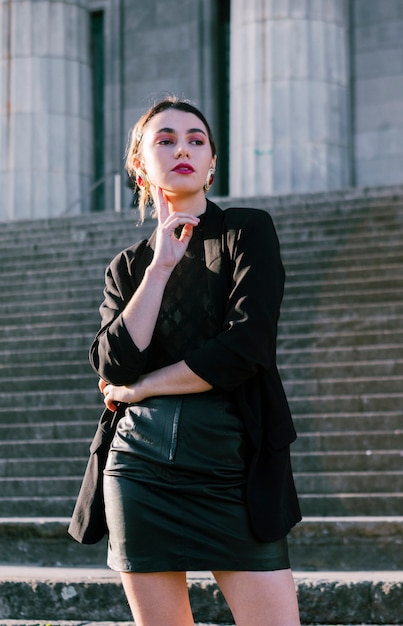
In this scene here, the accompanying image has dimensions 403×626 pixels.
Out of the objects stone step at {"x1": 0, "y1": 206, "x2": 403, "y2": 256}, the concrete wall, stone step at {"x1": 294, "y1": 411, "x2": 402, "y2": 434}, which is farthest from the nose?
the concrete wall

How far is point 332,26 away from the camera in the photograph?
53.1ft

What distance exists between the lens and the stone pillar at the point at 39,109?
694 inches

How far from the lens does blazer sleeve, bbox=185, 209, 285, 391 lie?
263cm

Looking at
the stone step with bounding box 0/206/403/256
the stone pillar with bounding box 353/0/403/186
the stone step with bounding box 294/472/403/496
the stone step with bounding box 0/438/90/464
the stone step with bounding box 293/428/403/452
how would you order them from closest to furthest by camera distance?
the stone step with bounding box 294/472/403/496 → the stone step with bounding box 293/428/403/452 → the stone step with bounding box 0/438/90/464 → the stone step with bounding box 0/206/403/256 → the stone pillar with bounding box 353/0/403/186

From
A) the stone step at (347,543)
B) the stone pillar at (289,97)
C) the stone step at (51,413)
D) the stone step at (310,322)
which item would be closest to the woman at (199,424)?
the stone step at (347,543)

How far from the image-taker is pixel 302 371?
8242mm

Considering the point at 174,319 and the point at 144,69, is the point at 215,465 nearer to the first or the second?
the point at 174,319

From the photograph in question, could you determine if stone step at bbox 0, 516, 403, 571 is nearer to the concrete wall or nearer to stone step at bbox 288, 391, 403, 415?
stone step at bbox 288, 391, 403, 415

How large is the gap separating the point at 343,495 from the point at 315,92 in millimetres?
10324

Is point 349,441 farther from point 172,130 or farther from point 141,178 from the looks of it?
point 172,130

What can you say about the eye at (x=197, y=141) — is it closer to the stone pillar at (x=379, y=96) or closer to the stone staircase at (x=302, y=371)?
the stone staircase at (x=302, y=371)

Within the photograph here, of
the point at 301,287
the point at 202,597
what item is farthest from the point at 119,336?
the point at 301,287

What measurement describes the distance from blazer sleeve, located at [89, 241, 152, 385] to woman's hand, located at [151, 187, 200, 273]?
16 centimetres

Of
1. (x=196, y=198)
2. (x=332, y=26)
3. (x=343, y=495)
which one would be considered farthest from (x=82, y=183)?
(x=196, y=198)
